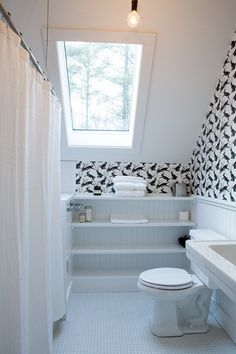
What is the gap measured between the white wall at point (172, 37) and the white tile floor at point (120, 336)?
5.94 feet

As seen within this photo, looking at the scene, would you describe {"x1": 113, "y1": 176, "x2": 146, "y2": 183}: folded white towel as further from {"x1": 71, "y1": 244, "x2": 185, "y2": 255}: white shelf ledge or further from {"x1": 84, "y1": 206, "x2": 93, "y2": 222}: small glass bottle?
{"x1": 71, "y1": 244, "x2": 185, "y2": 255}: white shelf ledge

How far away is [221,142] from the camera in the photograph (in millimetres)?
2455

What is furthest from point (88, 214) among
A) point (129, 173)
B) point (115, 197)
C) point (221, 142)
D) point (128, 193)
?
point (221, 142)

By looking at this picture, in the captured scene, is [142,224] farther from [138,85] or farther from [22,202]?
[22,202]

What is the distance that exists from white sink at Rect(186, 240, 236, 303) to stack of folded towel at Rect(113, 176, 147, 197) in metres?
1.43

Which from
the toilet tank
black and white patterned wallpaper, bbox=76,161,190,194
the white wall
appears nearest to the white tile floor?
the toilet tank

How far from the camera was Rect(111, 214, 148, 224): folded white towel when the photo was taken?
2.95 meters

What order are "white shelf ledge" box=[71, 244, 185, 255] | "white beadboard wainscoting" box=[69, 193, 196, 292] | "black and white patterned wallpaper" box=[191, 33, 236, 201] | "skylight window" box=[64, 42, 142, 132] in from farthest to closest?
"white beadboard wainscoting" box=[69, 193, 196, 292], "white shelf ledge" box=[71, 244, 185, 255], "skylight window" box=[64, 42, 142, 132], "black and white patterned wallpaper" box=[191, 33, 236, 201]

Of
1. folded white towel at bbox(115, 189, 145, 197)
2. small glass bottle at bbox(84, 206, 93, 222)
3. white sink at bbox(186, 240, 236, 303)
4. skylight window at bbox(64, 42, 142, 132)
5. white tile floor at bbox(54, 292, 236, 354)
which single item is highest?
skylight window at bbox(64, 42, 142, 132)

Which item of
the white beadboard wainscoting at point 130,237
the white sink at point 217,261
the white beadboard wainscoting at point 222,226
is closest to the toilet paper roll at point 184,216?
the white beadboard wainscoting at point 130,237

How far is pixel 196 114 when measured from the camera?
9.09 feet

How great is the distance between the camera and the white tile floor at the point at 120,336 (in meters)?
1.96

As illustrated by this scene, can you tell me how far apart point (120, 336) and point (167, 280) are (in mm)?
568

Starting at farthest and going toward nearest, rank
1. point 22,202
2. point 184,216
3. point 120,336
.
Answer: point 184,216 < point 120,336 < point 22,202
